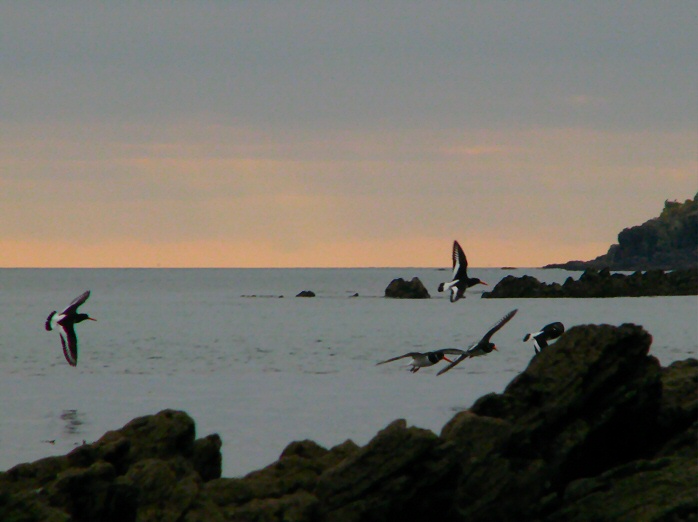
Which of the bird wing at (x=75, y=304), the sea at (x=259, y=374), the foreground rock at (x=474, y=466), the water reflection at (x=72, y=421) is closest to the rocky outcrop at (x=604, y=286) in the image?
the sea at (x=259, y=374)

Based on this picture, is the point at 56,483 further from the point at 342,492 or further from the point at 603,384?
the point at 603,384

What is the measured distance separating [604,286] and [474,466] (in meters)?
110

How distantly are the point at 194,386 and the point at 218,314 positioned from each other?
6623 centimetres

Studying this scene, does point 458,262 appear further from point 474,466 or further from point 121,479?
point 121,479

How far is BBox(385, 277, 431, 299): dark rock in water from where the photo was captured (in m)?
132

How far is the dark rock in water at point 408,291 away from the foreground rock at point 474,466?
11479cm

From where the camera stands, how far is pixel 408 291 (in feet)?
437

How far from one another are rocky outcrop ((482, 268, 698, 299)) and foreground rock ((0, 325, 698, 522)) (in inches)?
4193

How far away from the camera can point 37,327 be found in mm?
82562

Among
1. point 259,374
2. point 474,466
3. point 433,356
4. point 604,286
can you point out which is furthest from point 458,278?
point 604,286

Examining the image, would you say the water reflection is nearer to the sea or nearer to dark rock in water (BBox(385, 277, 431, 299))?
the sea

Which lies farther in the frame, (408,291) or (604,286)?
(408,291)

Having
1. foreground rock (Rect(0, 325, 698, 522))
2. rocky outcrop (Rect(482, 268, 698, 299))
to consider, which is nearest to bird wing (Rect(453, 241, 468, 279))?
foreground rock (Rect(0, 325, 698, 522))

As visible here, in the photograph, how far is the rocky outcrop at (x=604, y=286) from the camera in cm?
12149
